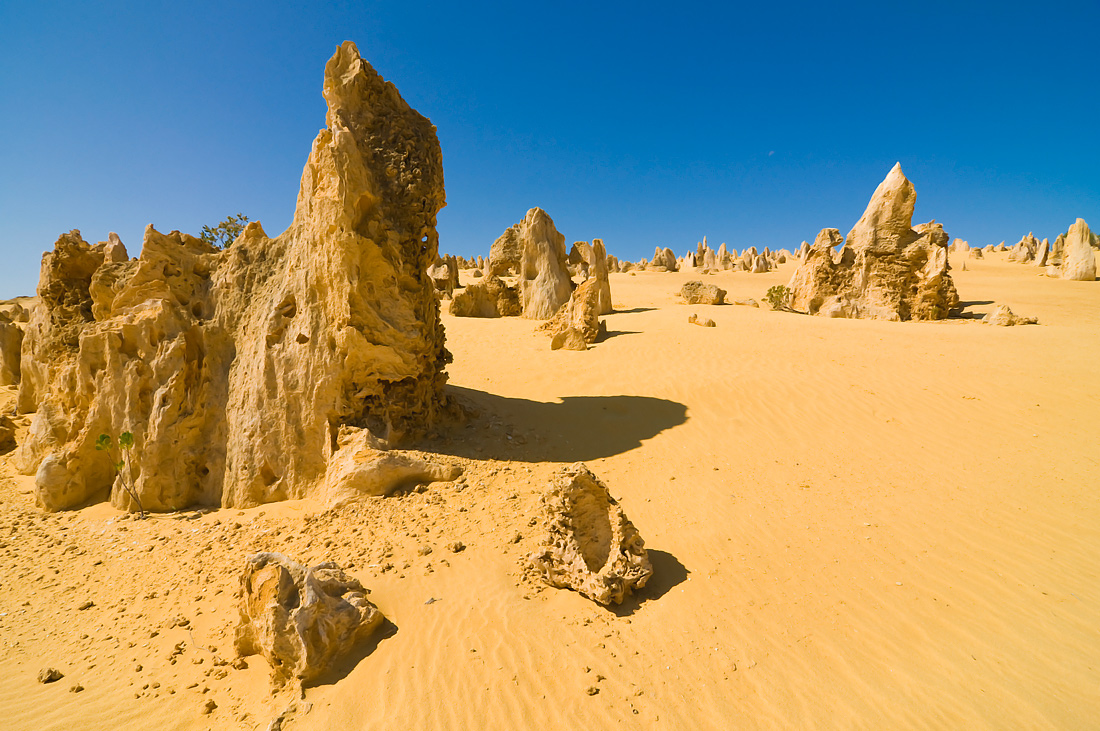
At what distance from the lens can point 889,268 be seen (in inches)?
639

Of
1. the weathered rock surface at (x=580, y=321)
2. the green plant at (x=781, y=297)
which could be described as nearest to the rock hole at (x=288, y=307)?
the weathered rock surface at (x=580, y=321)

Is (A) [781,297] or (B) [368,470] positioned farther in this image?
(A) [781,297]

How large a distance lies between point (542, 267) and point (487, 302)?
2696 mm

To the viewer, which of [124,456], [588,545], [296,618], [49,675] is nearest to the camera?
[296,618]

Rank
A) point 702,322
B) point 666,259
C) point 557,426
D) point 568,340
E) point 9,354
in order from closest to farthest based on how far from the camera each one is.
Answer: point 557,426
point 9,354
point 568,340
point 702,322
point 666,259

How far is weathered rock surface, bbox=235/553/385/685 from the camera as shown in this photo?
3.17 m

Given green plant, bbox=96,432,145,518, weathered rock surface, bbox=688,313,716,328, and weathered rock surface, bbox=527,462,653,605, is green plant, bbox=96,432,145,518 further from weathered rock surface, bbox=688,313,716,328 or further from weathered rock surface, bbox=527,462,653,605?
weathered rock surface, bbox=688,313,716,328

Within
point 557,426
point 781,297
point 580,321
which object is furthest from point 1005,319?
point 557,426

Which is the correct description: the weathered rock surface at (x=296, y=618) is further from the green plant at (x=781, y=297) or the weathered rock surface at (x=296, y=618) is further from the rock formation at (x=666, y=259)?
the rock formation at (x=666, y=259)

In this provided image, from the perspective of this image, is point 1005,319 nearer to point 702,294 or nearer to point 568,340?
point 702,294

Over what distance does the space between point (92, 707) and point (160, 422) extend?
12.3 feet

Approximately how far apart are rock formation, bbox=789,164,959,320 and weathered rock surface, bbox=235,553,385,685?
17.9m

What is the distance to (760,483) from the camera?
19.2 ft

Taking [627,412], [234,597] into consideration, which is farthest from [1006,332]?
[234,597]
